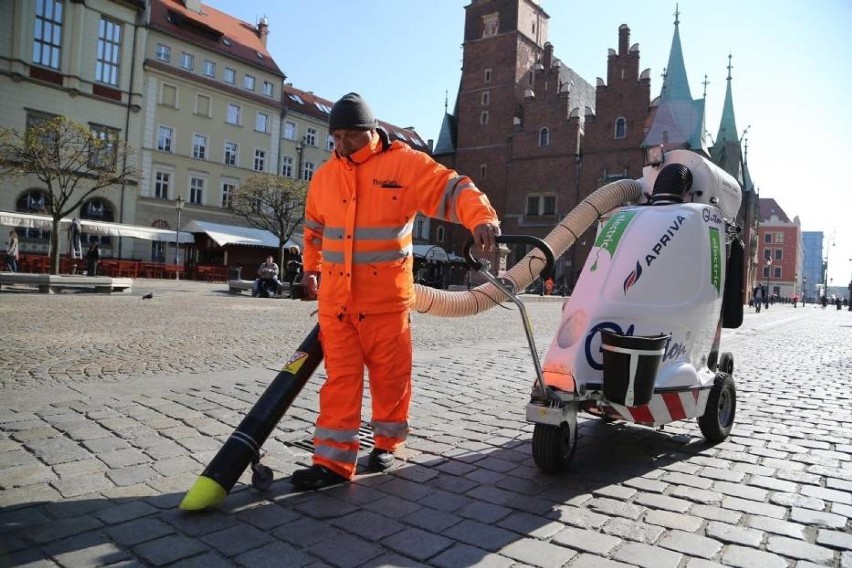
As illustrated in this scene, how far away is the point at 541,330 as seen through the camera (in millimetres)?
12609

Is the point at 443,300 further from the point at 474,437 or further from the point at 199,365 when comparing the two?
the point at 199,365

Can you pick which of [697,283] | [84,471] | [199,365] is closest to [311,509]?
[84,471]

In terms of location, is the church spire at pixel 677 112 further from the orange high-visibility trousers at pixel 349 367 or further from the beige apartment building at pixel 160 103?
the orange high-visibility trousers at pixel 349 367

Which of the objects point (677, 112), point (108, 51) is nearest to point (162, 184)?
point (108, 51)

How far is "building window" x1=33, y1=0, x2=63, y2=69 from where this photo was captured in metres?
28.8

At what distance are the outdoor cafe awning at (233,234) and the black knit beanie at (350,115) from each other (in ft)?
101

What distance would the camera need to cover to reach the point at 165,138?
121 ft

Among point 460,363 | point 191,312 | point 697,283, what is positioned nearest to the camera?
point 697,283

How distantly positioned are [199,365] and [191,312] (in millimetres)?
6736

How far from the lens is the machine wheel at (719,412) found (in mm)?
3918

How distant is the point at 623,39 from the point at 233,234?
3078 cm

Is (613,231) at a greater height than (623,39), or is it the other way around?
(623,39)

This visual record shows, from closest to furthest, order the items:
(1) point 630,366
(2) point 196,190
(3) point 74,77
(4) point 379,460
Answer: (1) point 630,366 → (4) point 379,460 → (3) point 74,77 → (2) point 196,190

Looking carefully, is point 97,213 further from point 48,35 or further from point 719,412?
point 719,412
